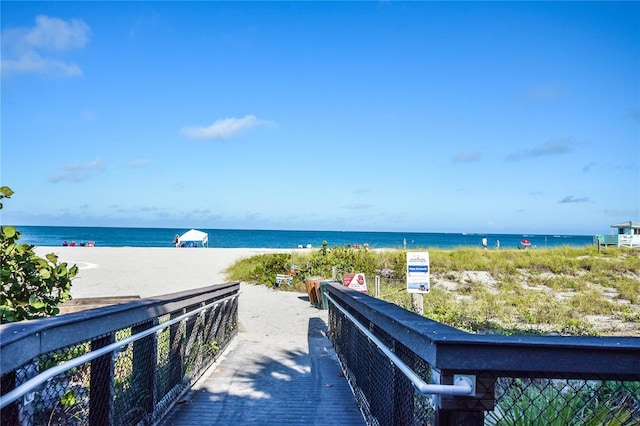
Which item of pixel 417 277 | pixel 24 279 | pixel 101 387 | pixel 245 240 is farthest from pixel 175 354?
pixel 245 240

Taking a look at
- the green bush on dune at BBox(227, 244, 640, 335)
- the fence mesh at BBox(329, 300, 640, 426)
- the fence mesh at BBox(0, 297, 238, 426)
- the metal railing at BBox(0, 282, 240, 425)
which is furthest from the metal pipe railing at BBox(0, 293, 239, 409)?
the green bush on dune at BBox(227, 244, 640, 335)

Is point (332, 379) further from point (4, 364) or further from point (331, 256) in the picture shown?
point (331, 256)

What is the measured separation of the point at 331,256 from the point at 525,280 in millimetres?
7084

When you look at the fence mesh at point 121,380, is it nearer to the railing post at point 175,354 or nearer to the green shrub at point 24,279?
the railing post at point 175,354

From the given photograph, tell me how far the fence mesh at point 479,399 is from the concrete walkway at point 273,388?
16.2 inches

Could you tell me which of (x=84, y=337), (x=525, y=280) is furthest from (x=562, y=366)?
(x=525, y=280)

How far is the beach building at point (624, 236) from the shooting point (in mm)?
46219

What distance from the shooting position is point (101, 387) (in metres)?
3.15

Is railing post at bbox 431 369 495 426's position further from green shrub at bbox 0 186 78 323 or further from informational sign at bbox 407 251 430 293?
informational sign at bbox 407 251 430 293

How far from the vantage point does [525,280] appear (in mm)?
19547

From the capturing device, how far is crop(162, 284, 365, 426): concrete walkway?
175 inches

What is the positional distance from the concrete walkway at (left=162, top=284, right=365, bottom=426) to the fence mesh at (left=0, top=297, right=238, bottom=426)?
9.3 inches

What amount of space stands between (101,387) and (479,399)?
2.20 m

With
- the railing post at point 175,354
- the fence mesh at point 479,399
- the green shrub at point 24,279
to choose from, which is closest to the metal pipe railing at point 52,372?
the railing post at point 175,354
